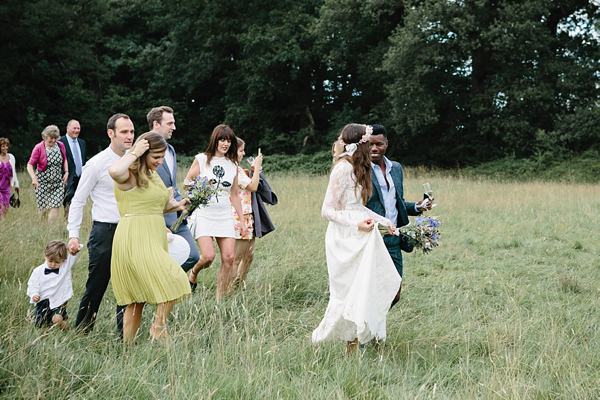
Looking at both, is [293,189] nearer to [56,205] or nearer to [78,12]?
[56,205]

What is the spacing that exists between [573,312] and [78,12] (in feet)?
108

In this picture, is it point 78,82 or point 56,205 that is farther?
point 78,82

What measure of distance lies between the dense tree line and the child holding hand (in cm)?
2112

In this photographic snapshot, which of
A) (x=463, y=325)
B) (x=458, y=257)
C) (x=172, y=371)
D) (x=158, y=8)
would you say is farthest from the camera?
(x=158, y=8)

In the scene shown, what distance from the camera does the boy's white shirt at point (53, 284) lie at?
4695 mm

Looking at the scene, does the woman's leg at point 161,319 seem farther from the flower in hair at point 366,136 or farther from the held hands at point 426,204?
the held hands at point 426,204

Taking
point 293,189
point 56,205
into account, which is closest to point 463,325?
point 56,205

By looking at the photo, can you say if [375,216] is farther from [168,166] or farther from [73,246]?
[73,246]

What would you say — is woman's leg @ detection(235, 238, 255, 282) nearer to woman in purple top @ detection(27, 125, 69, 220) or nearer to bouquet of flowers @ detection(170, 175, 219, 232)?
bouquet of flowers @ detection(170, 175, 219, 232)

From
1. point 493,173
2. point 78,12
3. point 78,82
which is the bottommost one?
point 493,173

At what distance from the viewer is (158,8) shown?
35.8 meters

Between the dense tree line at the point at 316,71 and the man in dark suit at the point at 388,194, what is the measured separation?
19719 mm

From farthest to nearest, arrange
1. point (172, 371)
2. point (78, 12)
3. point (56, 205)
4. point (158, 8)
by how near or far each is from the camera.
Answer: point (158, 8) < point (78, 12) < point (56, 205) < point (172, 371)

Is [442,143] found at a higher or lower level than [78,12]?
lower
